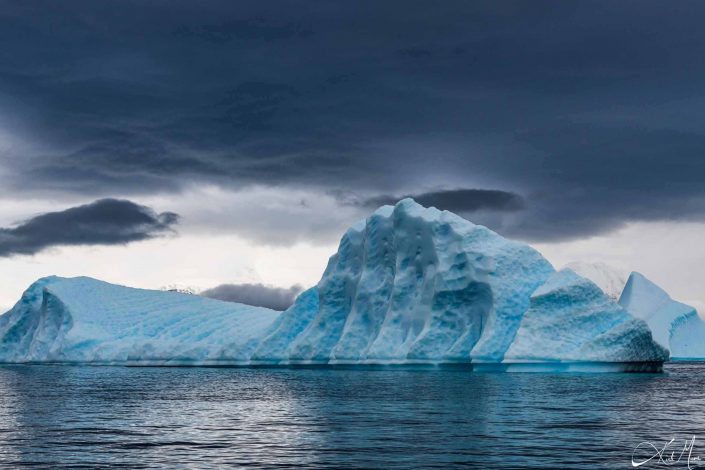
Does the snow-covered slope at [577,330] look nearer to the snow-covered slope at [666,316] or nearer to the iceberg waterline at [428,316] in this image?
the iceberg waterline at [428,316]

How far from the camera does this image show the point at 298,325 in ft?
220

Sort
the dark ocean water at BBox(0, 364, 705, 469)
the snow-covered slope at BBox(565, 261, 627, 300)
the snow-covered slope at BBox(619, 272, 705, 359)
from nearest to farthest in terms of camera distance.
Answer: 1. the dark ocean water at BBox(0, 364, 705, 469)
2. the snow-covered slope at BBox(619, 272, 705, 359)
3. the snow-covered slope at BBox(565, 261, 627, 300)

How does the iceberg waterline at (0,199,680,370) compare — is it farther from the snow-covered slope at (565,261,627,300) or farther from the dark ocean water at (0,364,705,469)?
the snow-covered slope at (565,261,627,300)

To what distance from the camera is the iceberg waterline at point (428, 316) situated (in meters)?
47.7

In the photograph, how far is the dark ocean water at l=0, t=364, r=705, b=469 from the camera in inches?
736

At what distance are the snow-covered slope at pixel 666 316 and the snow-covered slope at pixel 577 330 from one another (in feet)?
117

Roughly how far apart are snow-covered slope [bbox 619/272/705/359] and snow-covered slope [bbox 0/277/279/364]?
3343cm

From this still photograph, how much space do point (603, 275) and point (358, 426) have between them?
14172 centimetres

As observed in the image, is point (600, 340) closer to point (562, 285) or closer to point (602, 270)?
point (562, 285)

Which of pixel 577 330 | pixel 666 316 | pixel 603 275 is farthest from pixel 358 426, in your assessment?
pixel 603 275

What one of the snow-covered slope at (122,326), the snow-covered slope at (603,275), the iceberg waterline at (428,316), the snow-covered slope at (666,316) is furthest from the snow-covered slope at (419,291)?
the snow-covered slope at (603,275)

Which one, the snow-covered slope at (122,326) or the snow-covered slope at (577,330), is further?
the snow-covered slope at (122,326)

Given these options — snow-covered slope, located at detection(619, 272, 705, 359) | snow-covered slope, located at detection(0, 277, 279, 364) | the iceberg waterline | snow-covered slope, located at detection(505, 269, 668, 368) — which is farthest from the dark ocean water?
snow-covered slope, located at detection(619, 272, 705, 359)

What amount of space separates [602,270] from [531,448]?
145 metres
